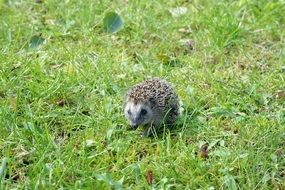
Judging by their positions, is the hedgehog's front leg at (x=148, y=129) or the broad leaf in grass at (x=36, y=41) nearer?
the hedgehog's front leg at (x=148, y=129)

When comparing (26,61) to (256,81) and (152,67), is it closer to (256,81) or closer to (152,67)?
(152,67)

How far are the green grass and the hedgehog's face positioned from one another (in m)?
0.11

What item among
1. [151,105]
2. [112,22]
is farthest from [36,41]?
[151,105]

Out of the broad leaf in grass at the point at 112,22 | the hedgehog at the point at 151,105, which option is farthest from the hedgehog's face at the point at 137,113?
the broad leaf in grass at the point at 112,22

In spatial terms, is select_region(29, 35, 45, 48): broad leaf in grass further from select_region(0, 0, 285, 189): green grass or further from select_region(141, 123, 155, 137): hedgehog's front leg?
select_region(141, 123, 155, 137): hedgehog's front leg

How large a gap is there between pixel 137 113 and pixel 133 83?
818mm

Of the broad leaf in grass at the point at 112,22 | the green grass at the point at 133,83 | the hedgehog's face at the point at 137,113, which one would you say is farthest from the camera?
Result: the broad leaf in grass at the point at 112,22

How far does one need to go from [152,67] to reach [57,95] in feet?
3.13

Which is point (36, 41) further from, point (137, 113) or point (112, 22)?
point (137, 113)

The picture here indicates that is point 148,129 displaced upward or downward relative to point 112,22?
downward

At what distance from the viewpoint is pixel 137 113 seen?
4.36 metres

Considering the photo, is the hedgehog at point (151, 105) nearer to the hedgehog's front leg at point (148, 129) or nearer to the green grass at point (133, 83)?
the hedgehog's front leg at point (148, 129)

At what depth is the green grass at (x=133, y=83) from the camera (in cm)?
395

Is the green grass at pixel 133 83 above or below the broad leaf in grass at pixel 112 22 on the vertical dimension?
below
